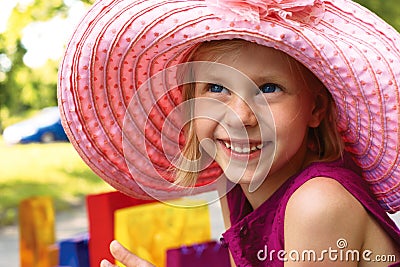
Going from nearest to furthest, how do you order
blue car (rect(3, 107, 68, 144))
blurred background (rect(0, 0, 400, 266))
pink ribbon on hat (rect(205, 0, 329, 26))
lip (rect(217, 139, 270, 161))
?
pink ribbon on hat (rect(205, 0, 329, 26)), lip (rect(217, 139, 270, 161)), blurred background (rect(0, 0, 400, 266)), blue car (rect(3, 107, 68, 144))

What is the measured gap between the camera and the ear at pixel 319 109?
66.6 inches

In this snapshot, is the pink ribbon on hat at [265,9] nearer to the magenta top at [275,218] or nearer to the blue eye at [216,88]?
the blue eye at [216,88]

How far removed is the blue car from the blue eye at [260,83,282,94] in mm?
11325

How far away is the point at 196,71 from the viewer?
5.59 ft

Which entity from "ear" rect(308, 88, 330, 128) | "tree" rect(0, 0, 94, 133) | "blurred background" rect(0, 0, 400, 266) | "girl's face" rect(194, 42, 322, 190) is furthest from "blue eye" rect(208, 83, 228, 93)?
"tree" rect(0, 0, 94, 133)

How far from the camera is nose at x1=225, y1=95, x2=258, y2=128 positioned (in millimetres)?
1544

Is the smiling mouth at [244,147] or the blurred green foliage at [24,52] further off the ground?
the blurred green foliage at [24,52]

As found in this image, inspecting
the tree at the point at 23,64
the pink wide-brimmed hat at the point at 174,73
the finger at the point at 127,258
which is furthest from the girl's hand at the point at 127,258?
the tree at the point at 23,64

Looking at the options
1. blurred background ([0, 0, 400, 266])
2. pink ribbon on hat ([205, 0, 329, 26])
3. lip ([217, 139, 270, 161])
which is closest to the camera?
pink ribbon on hat ([205, 0, 329, 26])

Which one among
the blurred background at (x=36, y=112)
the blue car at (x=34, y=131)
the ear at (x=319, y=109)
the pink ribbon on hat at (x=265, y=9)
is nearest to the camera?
the pink ribbon on hat at (x=265, y=9)

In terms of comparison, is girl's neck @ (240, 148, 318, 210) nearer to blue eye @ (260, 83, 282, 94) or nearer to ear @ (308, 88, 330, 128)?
ear @ (308, 88, 330, 128)

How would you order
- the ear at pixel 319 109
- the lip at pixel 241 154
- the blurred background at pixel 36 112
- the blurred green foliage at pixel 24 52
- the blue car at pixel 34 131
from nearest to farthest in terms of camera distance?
1. the lip at pixel 241 154
2. the ear at pixel 319 109
3. the blurred green foliage at pixel 24 52
4. the blurred background at pixel 36 112
5. the blue car at pixel 34 131

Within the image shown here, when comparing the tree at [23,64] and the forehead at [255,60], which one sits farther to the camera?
the tree at [23,64]

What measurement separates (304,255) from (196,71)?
1.65ft
